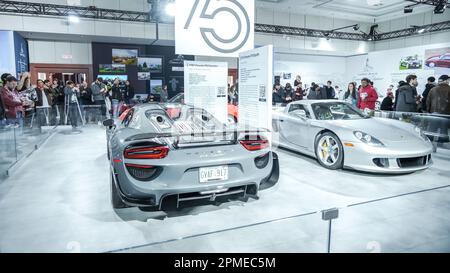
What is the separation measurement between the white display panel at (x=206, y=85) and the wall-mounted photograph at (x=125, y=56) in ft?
33.1

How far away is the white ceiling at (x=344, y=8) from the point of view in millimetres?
13297

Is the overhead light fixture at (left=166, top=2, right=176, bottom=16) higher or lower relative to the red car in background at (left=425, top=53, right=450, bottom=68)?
higher

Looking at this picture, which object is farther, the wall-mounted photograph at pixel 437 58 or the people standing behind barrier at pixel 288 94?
the wall-mounted photograph at pixel 437 58

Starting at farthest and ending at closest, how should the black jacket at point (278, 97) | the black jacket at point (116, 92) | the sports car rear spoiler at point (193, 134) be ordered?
1. the black jacket at point (116, 92)
2. the black jacket at point (278, 97)
3. the sports car rear spoiler at point (193, 134)

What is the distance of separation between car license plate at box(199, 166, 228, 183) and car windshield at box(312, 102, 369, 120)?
108 inches

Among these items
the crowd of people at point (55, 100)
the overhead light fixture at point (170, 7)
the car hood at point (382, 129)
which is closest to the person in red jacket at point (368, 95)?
the car hood at point (382, 129)

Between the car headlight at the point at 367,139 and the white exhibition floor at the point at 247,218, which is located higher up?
the car headlight at the point at 367,139

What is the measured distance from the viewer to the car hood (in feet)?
13.5

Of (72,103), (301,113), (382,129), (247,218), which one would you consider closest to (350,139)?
(382,129)

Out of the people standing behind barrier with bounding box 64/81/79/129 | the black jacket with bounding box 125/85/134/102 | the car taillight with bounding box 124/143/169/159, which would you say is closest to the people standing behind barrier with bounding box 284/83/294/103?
the black jacket with bounding box 125/85/134/102

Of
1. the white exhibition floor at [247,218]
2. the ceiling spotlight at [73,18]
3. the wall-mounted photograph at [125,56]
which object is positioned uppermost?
the ceiling spotlight at [73,18]

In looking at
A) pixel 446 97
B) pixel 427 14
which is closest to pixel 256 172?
pixel 446 97

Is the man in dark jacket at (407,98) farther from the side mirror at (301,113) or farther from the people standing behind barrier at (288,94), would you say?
the people standing behind barrier at (288,94)

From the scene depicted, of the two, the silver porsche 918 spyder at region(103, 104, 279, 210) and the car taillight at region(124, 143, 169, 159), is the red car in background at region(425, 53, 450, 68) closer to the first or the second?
the silver porsche 918 spyder at region(103, 104, 279, 210)
